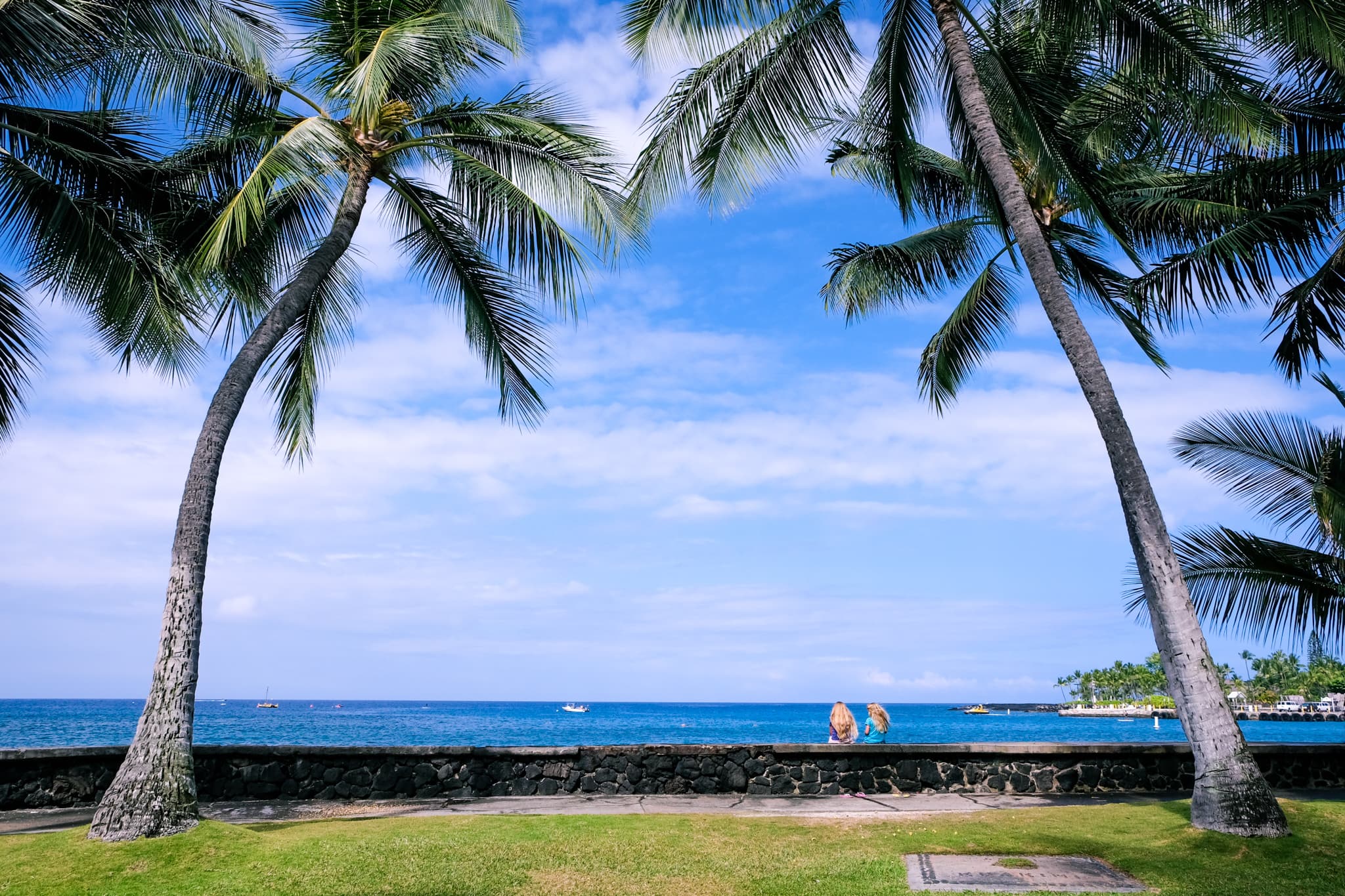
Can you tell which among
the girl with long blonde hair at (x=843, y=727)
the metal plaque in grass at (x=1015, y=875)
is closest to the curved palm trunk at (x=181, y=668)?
the metal plaque in grass at (x=1015, y=875)

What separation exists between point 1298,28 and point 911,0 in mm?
3906

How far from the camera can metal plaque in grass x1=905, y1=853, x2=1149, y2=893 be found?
18.9ft

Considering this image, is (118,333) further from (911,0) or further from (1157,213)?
(1157,213)

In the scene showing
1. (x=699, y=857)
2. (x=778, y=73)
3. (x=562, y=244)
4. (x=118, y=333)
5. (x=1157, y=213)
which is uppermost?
(x=778, y=73)

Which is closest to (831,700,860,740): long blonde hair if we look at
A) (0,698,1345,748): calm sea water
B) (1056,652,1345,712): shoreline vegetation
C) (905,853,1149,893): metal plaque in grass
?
(905,853,1149,893): metal plaque in grass

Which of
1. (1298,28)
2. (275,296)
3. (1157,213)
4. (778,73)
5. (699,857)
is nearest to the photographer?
(699,857)

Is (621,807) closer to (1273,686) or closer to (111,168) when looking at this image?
(111,168)

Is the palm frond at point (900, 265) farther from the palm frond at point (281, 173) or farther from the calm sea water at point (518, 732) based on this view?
the calm sea water at point (518, 732)

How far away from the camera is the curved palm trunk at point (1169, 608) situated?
680cm

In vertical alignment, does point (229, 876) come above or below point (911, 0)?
below

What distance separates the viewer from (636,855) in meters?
6.82

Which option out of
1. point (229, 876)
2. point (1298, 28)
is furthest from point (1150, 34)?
point (229, 876)

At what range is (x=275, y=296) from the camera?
11047mm

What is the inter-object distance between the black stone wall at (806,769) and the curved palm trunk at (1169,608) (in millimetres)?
3462
